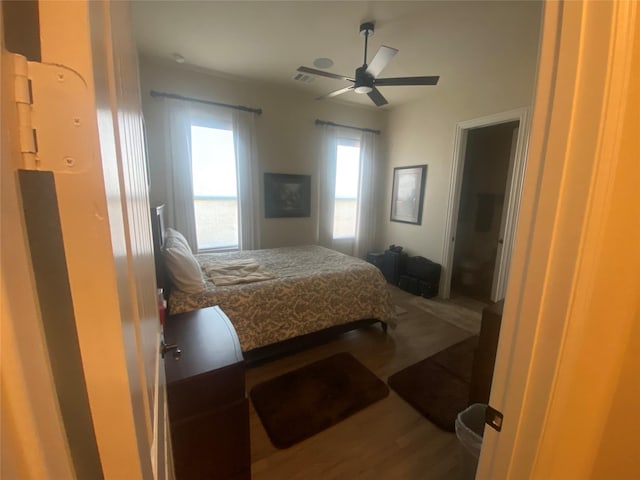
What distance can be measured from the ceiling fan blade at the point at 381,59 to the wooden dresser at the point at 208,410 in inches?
93.6

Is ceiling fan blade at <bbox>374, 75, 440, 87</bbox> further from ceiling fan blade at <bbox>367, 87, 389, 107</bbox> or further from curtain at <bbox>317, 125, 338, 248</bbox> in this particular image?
curtain at <bbox>317, 125, 338, 248</bbox>

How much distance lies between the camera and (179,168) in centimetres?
335

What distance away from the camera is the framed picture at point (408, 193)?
4.25m

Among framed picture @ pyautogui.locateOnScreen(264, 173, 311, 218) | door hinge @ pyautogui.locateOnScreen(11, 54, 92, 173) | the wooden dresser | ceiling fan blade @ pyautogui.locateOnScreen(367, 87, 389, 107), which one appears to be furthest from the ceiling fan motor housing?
door hinge @ pyautogui.locateOnScreen(11, 54, 92, 173)

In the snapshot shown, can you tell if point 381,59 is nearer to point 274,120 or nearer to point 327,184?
point 274,120

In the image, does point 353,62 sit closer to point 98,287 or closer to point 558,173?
point 558,173

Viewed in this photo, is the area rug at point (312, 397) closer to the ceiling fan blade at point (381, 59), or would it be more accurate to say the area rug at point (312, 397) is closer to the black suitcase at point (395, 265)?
the black suitcase at point (395, 265)

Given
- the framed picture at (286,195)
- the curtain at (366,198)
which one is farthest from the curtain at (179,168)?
the curtain at (366,198)

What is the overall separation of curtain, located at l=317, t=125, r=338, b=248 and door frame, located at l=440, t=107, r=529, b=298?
5.69 ft

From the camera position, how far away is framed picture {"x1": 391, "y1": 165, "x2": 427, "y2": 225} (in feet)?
13.9

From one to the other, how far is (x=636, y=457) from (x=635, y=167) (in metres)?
0.71

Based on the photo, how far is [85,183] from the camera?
1.01 feet

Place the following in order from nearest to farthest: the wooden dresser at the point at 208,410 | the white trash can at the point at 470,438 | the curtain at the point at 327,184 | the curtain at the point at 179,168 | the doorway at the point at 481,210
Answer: the wooden dresser at the point at 208,410 → the white trash can at the point at 470,438 → the curtain at the point at 179,168 → the doorway at the point at 481,210 → the curtain at the point at 327,184

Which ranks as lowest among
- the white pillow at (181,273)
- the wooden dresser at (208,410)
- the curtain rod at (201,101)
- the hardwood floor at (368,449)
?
the hardwood floor at (368,449)
